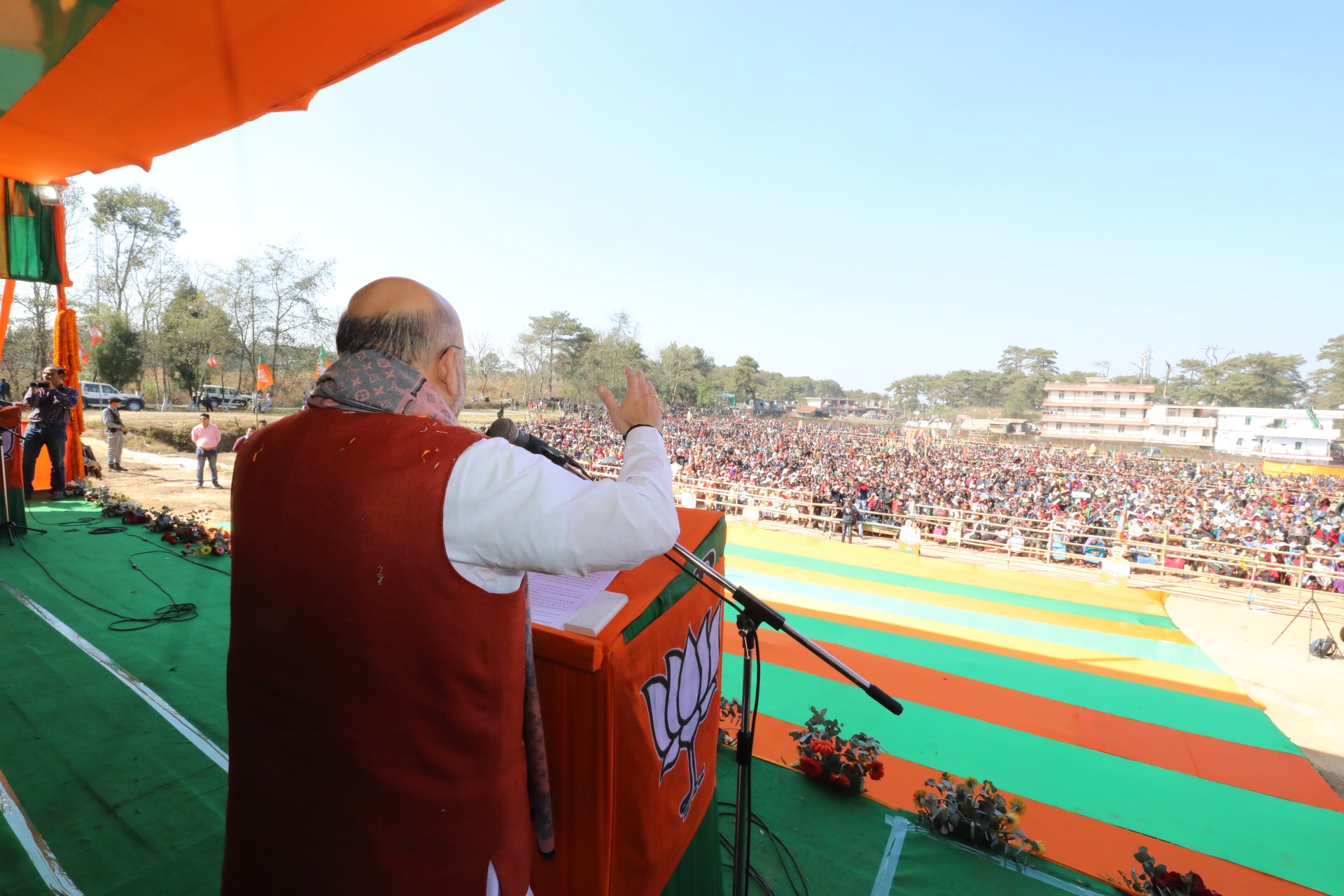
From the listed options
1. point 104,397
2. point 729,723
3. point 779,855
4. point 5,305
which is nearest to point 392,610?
point 779,855

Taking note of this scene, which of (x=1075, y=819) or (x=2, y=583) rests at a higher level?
(x=2, y=583)

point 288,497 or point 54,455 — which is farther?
point 54,455

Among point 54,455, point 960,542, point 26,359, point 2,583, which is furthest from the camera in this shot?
point 26,359

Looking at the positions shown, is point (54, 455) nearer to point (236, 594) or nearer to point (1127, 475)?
point (236, 594)

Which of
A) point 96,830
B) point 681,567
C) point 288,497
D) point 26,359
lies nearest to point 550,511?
point 288,497

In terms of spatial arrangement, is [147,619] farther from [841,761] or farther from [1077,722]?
[1077,722]

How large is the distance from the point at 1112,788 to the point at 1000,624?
10.1 ft

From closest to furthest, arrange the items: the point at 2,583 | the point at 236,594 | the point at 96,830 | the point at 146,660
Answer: the point at 236,594 → the point at 96,830 → the point at 146,660 → the point at 2,583

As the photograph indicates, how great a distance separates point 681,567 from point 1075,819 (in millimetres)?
3097

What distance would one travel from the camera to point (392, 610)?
718mm

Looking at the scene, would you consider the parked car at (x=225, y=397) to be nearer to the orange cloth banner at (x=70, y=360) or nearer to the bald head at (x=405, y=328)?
the orange cloth banner at (x=70, y=360)

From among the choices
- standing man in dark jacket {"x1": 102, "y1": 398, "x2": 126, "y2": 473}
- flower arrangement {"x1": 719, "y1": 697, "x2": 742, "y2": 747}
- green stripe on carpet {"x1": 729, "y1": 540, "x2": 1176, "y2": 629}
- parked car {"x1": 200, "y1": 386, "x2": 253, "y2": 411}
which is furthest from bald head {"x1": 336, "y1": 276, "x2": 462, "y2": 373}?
parked car {"x1": 200, "y1": 386, "x2": 253, "y2": 411}

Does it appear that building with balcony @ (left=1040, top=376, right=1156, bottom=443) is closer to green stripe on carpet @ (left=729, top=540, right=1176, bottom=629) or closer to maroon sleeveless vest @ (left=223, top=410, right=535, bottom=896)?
A: green stripe on carpet @ (left=729, top=540, right=1176, bottom=629)

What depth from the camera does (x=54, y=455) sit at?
6.30m
